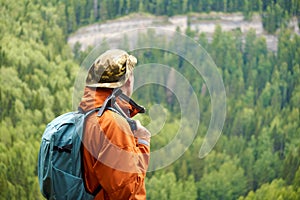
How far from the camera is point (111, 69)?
158 centimetres

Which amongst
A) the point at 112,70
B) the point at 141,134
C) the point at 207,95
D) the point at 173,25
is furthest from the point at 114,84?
the point at 173,25

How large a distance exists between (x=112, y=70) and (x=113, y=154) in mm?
209

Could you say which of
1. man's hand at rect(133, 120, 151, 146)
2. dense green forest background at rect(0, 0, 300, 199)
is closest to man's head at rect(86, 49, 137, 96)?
man's hand at rect(133, 120, 151, 146)

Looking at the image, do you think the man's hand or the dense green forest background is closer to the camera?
the man's hand

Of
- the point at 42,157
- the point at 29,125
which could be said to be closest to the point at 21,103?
the point at 29,125

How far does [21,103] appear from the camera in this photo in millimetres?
11352

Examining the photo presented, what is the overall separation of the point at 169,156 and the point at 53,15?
12489mm

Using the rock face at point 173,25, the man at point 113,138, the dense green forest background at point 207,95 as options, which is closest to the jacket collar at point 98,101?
the man at point 113,138

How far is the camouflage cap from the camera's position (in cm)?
158

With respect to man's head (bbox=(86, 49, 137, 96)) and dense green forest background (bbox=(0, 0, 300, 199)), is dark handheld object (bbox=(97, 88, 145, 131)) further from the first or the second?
dense green forest background (bbox=(0, 0, 300, 199))

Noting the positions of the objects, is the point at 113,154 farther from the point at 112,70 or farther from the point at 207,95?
the point at 207,95

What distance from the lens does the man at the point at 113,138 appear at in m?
1.53

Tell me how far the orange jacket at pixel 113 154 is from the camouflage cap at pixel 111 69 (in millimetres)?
25

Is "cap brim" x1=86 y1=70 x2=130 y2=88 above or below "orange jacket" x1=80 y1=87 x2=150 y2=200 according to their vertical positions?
above
